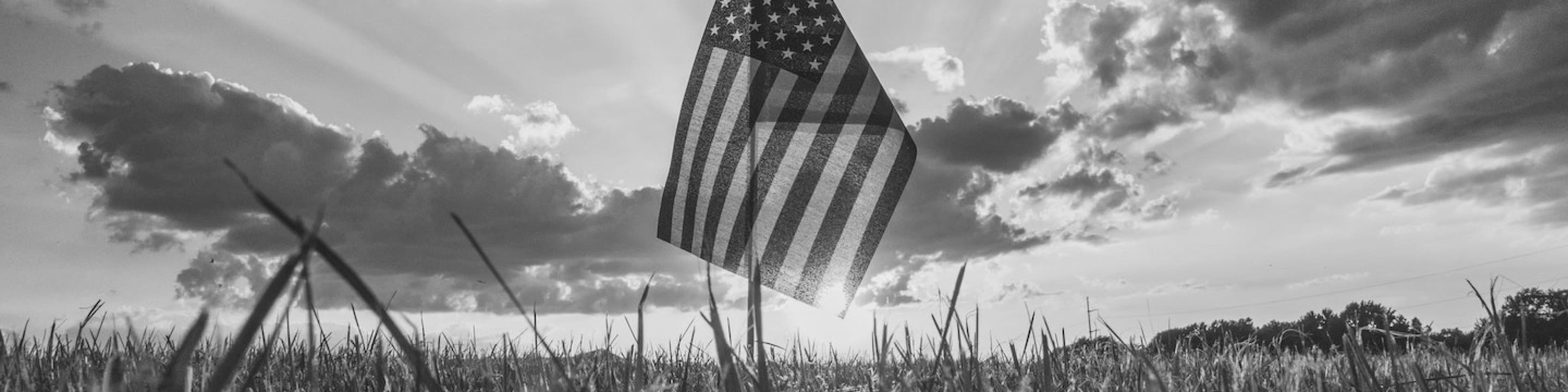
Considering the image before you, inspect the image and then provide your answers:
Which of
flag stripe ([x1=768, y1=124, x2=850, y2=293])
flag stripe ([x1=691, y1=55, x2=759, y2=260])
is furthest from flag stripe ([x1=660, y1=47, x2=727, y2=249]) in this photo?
flag stripe ([x1=768, y1=124, x2=850, y2=293])

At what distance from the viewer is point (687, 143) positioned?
7.28 m

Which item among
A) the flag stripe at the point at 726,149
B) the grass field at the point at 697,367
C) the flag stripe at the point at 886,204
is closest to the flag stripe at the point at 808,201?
the flag stripe at the point at 886,204

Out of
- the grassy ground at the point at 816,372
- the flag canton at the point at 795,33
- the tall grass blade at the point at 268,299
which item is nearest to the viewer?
the tall grass blade at the point at 268,299

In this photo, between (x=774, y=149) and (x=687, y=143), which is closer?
(x=774, y=149)

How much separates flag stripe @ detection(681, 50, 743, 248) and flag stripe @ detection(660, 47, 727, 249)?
0.01 m

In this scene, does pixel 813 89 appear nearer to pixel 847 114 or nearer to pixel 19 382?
pixel 847 114

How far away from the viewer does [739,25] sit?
284 inches

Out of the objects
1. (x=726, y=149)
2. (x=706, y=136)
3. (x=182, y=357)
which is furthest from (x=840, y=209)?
(x=182, y=357)

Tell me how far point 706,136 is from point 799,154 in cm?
73

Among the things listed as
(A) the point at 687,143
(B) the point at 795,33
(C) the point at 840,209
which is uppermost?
(B) the point at 795,33

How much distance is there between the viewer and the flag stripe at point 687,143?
7.25 m

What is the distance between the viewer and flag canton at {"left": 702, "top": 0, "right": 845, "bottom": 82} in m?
7.08

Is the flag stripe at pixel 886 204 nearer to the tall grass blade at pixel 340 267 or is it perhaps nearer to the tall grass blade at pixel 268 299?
the tall grass blade at pixel 340 267

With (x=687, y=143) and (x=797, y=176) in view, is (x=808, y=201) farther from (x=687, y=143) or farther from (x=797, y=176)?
(x=687, y=143)
